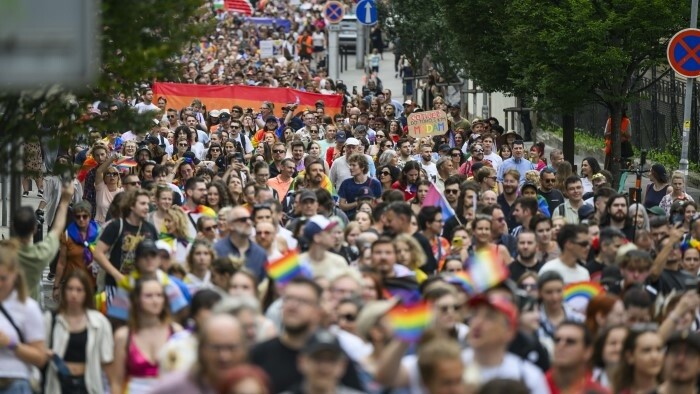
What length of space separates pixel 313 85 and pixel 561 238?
86.0 feet

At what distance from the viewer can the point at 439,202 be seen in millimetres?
16781

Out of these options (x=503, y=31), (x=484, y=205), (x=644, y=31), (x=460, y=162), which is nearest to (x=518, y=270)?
(x=484, y=205)

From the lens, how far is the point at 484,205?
52.9 feet

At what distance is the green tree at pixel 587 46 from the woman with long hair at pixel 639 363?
47.5 ft

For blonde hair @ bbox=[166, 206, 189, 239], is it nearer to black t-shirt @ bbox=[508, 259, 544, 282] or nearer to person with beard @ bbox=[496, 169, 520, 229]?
black t-shirt @ bbox=[508, 259, 544, 282]

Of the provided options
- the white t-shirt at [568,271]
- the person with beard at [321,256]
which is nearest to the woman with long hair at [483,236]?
the white t-shirt at [568,271]

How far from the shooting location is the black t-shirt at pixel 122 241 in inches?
560

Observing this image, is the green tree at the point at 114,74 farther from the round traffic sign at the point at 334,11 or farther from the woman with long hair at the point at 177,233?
the round traffic sign at the point at 334,11

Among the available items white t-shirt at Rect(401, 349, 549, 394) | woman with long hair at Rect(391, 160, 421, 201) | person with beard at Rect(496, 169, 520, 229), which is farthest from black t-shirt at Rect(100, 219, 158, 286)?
white t-shirt at Rect(401, 349, 549, 394)

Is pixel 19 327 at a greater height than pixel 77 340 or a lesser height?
greater

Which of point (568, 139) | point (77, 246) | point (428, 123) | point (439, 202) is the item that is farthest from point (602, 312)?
point (568, 139)

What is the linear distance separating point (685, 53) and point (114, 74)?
859cm

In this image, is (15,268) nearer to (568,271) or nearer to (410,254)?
(410,254)

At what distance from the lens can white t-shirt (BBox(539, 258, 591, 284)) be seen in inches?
507
